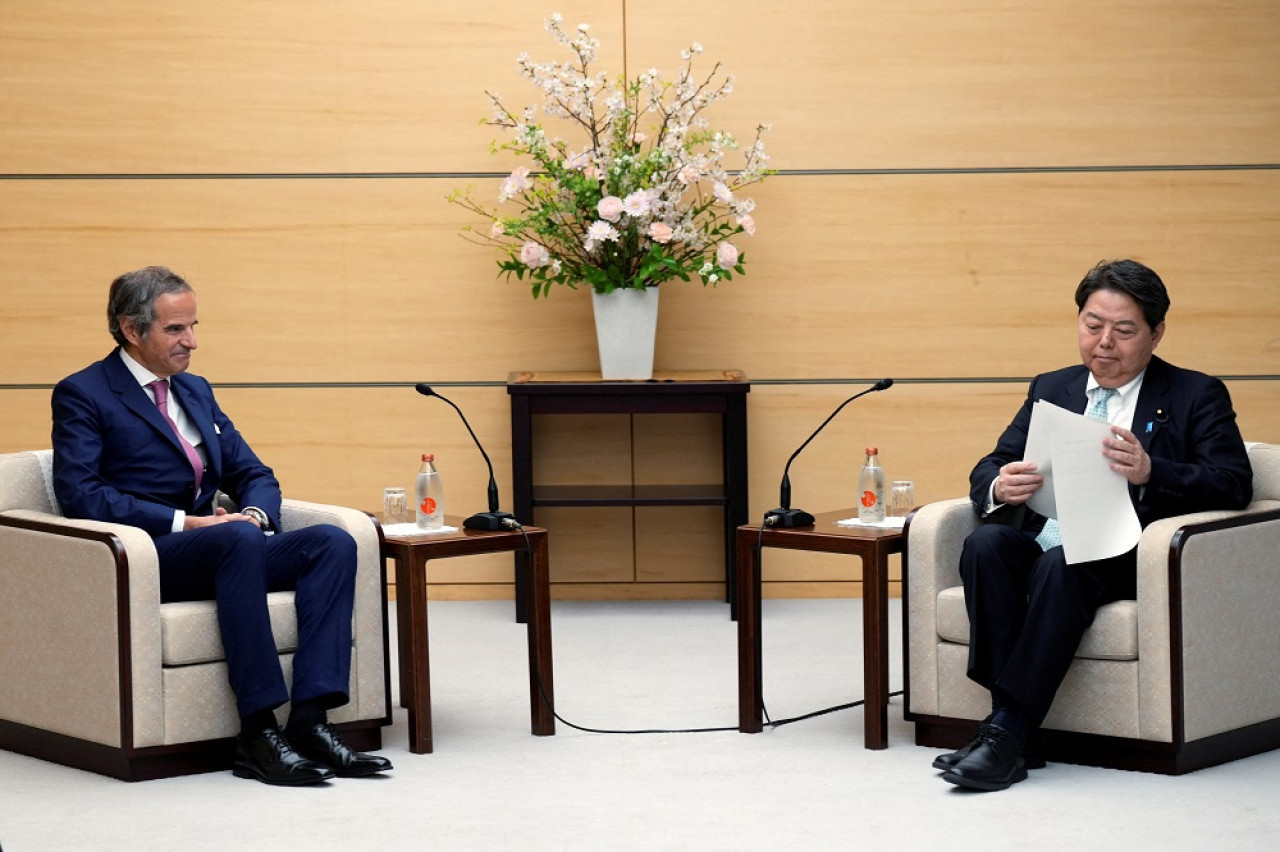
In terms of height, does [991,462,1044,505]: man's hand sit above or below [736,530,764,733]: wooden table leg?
above

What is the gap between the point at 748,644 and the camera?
431 centimetres

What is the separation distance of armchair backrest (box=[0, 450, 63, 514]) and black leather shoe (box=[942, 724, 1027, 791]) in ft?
7.78

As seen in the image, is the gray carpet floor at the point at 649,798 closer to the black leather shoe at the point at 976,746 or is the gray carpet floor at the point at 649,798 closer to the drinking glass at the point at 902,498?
the black leather shoe at the point at 976,746

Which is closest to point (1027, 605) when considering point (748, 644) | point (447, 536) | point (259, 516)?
point (748, 644)

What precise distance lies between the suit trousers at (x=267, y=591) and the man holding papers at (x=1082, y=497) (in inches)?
57.8

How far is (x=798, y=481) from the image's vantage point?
6.30 metres

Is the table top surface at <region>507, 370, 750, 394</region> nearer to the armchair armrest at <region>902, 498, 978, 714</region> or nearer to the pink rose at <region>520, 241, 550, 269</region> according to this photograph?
the pink rose at <region>520, 241, 550, 269</region>

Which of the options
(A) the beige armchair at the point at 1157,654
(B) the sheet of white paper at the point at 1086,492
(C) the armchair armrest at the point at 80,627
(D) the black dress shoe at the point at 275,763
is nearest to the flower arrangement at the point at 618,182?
(A) the beige armchair at the point at 1157,654

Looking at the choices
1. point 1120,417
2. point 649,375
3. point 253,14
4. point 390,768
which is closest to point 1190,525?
point 1120,417

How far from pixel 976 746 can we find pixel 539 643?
47.5 inches

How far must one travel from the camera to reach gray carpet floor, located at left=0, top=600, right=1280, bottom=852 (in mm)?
3412

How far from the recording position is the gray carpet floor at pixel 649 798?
3412mm

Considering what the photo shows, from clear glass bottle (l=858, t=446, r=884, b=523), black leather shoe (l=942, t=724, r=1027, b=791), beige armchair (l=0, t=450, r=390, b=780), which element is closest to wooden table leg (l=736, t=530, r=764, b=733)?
clear glass bottle (l=858, t=446, r=884, b=523)

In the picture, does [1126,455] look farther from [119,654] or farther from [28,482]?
[28,482]
